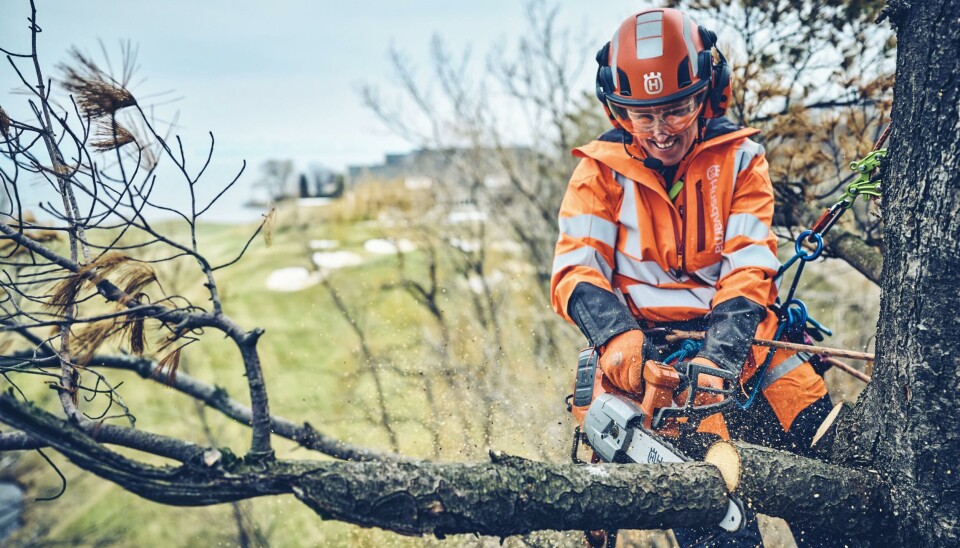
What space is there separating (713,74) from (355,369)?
12.6 meters

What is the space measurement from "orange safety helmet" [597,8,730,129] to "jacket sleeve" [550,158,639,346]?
325 millimetres

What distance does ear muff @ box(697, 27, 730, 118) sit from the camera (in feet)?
8.15

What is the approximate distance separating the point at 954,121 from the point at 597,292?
1.27 m

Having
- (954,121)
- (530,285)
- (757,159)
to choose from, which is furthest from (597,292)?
(530,285)

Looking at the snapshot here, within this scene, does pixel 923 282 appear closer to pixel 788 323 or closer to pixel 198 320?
pixel 788 323

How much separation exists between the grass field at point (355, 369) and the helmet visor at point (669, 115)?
7441mm

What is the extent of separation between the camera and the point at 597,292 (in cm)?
259

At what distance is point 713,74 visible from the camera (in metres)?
2.59

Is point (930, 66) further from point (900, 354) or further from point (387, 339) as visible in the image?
point (387, 339)

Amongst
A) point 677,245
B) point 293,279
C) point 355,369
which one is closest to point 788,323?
point 677,245

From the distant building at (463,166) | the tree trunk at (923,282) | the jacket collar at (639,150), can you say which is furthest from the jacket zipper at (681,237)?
the distant building at (463,166)

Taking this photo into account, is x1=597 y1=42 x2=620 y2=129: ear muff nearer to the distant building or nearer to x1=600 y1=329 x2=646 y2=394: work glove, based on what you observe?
x1=600 y1=329 x2=646 y2=394: work glove

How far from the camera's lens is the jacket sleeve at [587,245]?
103 inches

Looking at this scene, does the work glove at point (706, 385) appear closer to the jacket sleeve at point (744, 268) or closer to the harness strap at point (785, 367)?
the jacket sleeve at point (744, 268)
